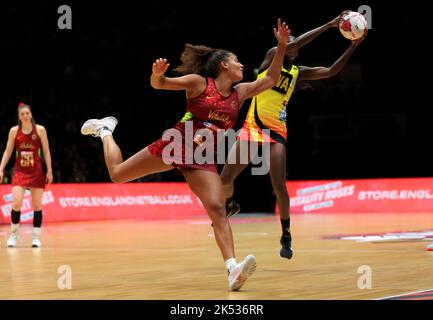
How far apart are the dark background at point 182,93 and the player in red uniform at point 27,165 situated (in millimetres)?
10686

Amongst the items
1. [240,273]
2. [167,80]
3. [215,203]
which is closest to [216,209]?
[215,203]

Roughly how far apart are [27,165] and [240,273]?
6.78m

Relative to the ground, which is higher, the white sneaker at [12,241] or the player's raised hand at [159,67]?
the player's raised hand at [159,67]

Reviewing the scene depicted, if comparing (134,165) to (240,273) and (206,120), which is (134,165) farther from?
(240,273)

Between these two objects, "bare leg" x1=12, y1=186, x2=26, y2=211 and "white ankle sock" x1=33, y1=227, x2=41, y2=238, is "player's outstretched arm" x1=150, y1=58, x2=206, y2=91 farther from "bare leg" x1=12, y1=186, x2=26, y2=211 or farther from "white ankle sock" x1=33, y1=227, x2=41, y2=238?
"bare leg" x1=12, y1=186, x2=26, y2=211

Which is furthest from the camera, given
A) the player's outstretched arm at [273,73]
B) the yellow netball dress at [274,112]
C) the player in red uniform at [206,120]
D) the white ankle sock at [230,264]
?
the yellow netball dress at [274,112]

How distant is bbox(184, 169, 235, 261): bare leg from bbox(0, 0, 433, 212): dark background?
16.9m

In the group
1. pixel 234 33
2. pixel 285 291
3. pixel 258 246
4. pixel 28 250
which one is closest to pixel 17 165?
pixel 28 250

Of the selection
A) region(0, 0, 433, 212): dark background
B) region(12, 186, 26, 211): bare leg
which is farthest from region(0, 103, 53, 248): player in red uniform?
region(0, 0, 433, 212): dark background

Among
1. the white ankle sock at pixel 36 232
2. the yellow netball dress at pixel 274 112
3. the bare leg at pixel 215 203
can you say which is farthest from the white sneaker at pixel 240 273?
the white ankle sock at pixel 36 232

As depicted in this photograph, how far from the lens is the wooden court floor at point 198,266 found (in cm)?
647

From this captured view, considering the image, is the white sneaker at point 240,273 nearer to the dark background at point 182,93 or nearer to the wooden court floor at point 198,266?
the wooden court floor at point 198,266

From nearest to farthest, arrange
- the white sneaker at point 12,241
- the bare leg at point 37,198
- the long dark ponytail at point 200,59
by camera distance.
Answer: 1. the long dark ponytail at point 200,59
2. the white sneaker at point 12,241
3. the bare leg at point 37,198
